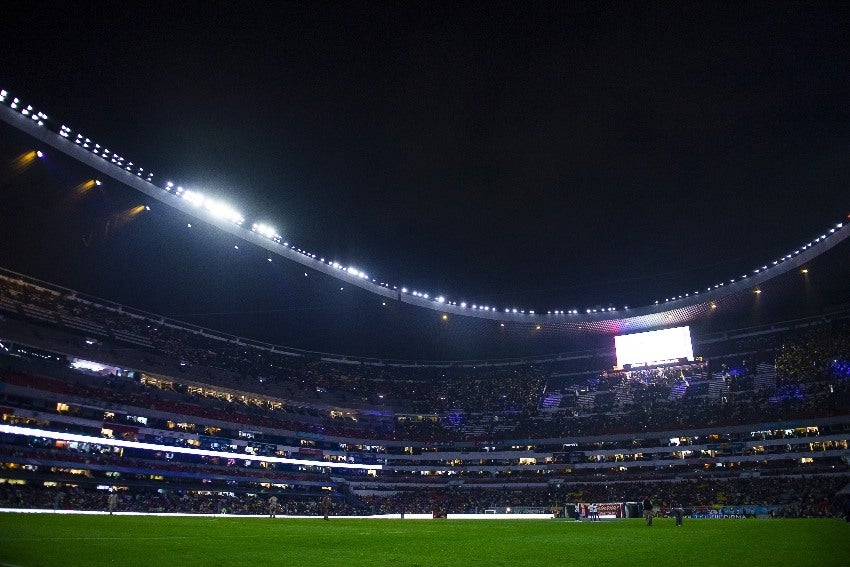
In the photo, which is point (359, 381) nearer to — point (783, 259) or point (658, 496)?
point (658, 496)

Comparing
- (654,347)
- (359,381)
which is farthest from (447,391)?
(654,347)

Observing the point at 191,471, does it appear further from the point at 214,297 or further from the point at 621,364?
the point at 621,364

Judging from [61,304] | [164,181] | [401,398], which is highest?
[164,181]

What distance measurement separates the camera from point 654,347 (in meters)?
76.8

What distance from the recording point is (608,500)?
67.5 metres

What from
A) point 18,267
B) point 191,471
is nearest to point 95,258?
point 18,267

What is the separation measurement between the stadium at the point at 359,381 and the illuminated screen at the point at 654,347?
1.03ft

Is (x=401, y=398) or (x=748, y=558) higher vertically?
(x=401, y=398)

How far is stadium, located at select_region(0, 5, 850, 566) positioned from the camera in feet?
152

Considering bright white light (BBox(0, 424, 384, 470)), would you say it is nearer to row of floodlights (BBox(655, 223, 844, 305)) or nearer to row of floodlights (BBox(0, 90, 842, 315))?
row of floodlights (BBox(0, 90, 842, 315))

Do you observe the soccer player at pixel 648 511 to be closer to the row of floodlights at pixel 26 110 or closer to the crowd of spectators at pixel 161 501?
the crowd of spectators at pixel 161 501

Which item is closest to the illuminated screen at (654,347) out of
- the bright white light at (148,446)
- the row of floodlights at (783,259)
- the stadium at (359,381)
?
the stadium at (359,381)

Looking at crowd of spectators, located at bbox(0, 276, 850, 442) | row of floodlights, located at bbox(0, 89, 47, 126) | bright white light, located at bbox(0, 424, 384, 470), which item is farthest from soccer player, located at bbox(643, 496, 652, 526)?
row of floodlights, located at bbox(0, 89, 47, 126)

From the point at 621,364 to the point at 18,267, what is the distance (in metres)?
71.0
